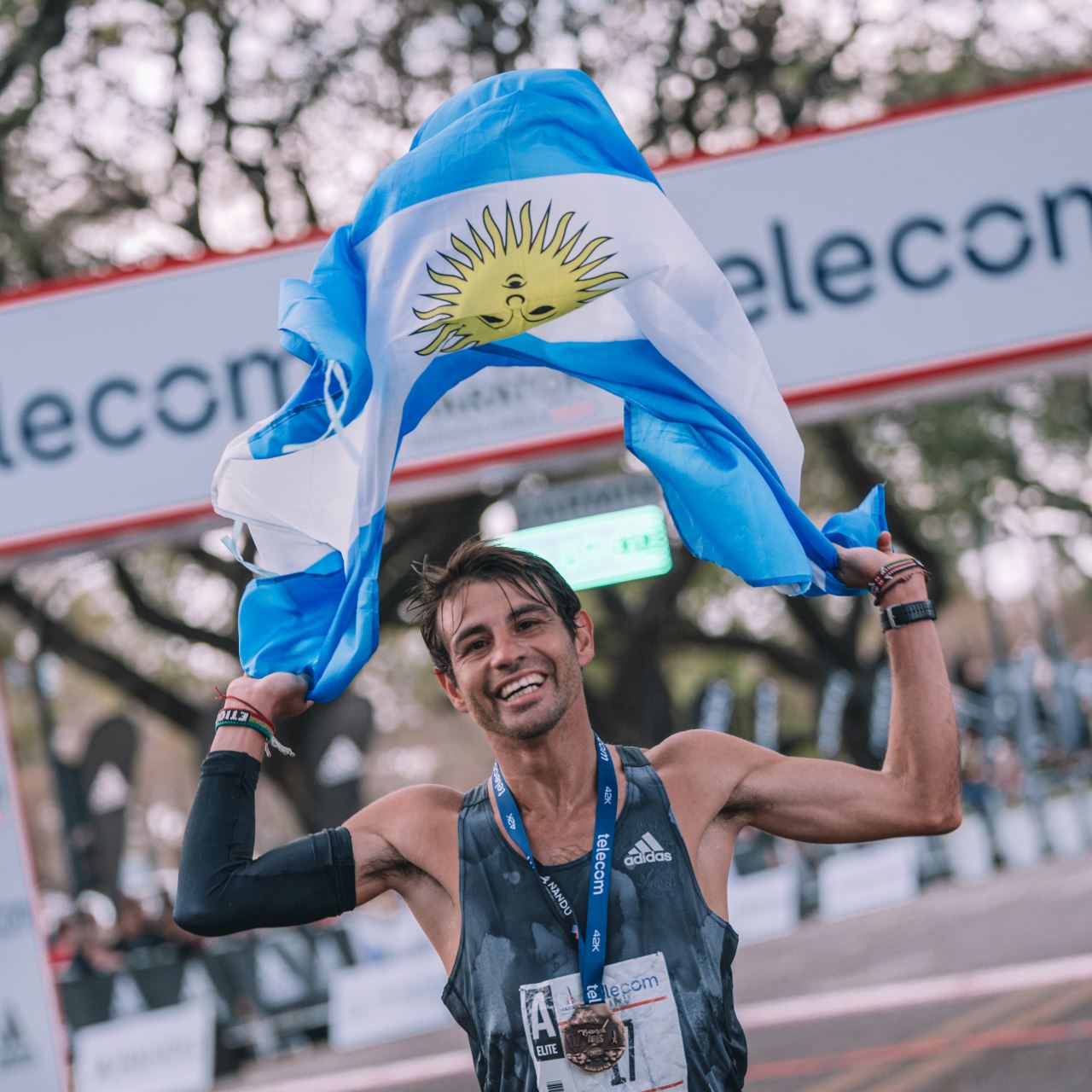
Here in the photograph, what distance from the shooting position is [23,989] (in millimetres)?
7266

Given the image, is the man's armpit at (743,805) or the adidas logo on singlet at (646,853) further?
the man's armpit at (743,805)

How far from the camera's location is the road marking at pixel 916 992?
11.4 meters

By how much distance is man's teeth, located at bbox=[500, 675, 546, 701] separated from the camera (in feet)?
9.84

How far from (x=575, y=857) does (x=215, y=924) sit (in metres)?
0.67

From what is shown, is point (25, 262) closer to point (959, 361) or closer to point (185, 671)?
point (185, 671)

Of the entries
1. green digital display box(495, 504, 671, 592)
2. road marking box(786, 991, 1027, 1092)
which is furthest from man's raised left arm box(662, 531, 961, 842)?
road marking box(786, 991, 1027, 1092)

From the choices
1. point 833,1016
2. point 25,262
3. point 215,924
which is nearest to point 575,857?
point 215,924

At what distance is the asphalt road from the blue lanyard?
627 cm

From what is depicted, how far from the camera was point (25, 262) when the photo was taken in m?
14.8

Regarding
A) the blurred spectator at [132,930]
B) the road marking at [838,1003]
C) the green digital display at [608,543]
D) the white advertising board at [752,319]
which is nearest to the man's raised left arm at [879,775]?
the white advertising board at [752,319]

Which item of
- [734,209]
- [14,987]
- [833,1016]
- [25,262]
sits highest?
[25,262]

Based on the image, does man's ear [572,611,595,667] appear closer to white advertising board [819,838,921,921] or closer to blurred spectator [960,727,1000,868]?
white advertising board [819,838,921,921]

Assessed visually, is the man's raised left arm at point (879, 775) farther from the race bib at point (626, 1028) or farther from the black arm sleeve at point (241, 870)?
the black arm sleeve at point (241, 870)

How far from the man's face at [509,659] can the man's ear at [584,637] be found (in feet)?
0.09
